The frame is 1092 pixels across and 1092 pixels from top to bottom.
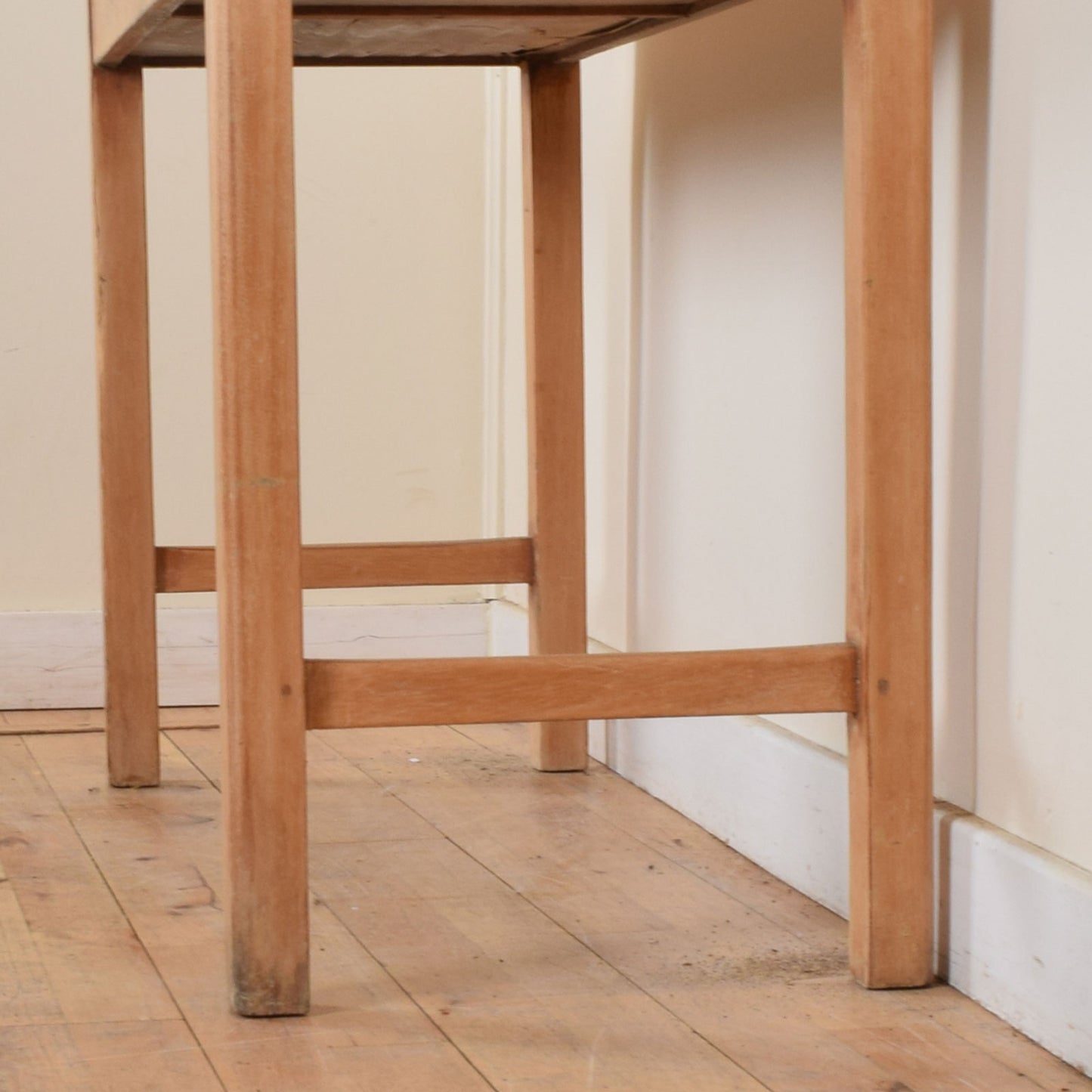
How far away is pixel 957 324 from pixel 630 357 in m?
→ 0.62

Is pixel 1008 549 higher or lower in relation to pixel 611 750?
higher

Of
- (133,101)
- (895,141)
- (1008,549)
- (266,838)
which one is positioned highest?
(133,101)

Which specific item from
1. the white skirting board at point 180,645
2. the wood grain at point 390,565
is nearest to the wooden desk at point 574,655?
the wood grain at point 390,565

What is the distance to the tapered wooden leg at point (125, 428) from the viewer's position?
1.64 meters

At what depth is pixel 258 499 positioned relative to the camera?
3.35 feet

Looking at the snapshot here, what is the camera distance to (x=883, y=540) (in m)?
1.06

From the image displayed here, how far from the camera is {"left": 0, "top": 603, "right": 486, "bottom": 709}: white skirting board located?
6.51 ft

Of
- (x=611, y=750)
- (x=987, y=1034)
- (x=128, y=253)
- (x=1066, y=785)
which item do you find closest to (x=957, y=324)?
(x=1066, y=785)

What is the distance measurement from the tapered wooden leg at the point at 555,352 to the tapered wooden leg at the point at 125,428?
354 millimetres

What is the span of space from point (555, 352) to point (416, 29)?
34 cm

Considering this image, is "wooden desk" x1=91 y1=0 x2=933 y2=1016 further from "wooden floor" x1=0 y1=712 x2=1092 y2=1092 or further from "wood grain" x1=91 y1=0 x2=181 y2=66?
"wood grain" x1=91 y1=0 x2=181 y2=66

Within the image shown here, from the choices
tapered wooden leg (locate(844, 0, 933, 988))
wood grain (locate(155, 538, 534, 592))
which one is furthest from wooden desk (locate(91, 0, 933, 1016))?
wood grain (locate(155, 538, 534, 592))

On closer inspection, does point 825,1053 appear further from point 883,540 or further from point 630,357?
point 630,357

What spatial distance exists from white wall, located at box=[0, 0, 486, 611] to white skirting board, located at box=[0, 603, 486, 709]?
0.08 ft
